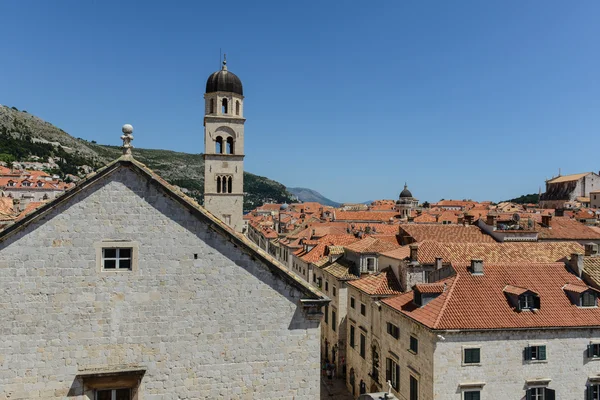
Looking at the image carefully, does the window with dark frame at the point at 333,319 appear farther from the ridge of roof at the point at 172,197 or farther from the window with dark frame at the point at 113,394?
the window with dark frame at the point at 113,394

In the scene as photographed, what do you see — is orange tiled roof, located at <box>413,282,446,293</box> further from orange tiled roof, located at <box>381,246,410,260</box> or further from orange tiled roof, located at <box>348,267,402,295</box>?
orange tiled roof, located at <box>381,246,410,260</box>

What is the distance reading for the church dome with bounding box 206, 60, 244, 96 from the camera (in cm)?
4194

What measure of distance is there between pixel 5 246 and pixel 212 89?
34817mm

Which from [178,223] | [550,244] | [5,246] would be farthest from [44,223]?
[550,244]

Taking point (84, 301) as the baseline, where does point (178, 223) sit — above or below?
above

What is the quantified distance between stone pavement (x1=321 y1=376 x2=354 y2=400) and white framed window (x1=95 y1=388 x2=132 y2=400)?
2441 centimetres

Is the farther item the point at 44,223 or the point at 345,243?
the point at 345,243

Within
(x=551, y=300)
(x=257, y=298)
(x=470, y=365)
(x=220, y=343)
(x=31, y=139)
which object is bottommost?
(x=470, y=365)

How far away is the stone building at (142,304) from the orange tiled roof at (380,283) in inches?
776

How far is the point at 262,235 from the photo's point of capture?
256 feet

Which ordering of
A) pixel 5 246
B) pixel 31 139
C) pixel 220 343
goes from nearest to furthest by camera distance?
pixel 5 246, pixel 220 343, pixel 31 139

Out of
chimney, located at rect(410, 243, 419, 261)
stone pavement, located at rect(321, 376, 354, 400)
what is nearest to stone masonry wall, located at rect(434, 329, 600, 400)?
chimney, located at rect(410, 243, 419, 261)

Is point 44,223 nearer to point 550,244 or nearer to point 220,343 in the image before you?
point 220,343

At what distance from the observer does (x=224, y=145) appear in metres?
42.8
